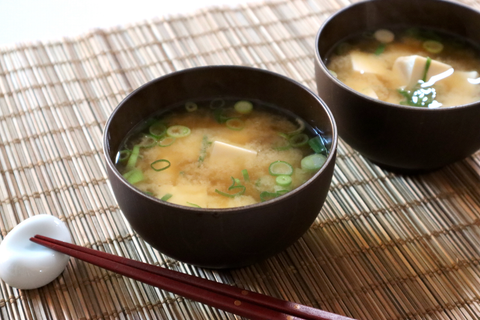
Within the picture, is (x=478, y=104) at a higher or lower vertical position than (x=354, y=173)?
higher

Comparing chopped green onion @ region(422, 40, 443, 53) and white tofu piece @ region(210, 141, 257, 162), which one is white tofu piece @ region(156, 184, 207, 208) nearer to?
white tofu piece @ region(210, 141, 257, 162)

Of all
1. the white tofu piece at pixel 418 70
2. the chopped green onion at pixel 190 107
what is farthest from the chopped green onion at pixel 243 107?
the white tofu piece at pixel 418 70

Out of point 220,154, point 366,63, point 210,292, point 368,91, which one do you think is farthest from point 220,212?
point 366,63

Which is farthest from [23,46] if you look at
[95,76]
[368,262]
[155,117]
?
[368,262]

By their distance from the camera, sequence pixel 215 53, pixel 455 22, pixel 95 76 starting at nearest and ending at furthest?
pixel 455 22, pixel 95 76, pixel 215 53

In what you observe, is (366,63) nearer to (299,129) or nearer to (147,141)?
(299,129)

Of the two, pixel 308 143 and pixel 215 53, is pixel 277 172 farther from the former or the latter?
pixel 215 53

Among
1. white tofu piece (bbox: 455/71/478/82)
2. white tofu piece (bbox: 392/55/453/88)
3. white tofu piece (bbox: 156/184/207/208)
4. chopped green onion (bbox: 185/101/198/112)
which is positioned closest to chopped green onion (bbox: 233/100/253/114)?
chopped green onion (bbox: 185/101/198/112)
